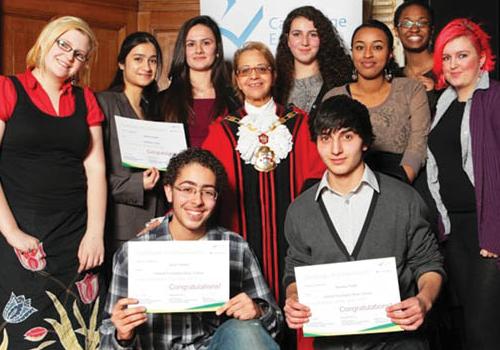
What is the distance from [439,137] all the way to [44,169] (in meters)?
1.67

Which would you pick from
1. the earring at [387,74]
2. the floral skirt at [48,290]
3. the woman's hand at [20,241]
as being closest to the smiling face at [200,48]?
the earring at [387,74]

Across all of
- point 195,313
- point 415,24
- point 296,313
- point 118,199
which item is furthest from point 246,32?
point 296,313

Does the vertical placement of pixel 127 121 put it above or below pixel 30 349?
above

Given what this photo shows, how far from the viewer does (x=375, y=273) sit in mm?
2311

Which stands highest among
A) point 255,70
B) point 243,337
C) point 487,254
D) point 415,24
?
point 415,24

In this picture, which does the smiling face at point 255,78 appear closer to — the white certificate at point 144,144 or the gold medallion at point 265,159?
the gold medallion at point 265,159

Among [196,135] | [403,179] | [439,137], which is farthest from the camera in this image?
[196,135]

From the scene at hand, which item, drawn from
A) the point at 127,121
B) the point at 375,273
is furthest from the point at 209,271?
the point at 127,121

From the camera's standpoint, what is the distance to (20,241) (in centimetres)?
282

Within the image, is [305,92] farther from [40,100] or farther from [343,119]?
[40,100]

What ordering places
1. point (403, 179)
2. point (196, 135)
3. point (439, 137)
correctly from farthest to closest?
point (196, 135), point (439, 137), point (403, 179)

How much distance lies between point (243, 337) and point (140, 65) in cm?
155

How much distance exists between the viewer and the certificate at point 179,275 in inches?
92.9

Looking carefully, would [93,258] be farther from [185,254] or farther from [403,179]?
[403,179]
